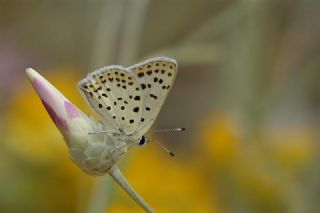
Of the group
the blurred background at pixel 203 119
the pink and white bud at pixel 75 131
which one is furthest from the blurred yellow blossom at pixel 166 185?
the pink and white bud at pixel 75 131

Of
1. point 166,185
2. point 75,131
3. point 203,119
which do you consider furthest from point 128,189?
point 203,119

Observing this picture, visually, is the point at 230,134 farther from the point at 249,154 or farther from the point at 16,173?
the point at 16,173

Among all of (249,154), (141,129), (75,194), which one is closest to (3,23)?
(75,194)

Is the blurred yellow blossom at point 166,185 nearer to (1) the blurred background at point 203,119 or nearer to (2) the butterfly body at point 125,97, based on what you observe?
(1) the blurred background at point 203,119

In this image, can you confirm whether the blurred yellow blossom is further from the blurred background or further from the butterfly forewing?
the butterfly forewing

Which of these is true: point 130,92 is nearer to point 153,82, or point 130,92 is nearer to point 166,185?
point 153,82

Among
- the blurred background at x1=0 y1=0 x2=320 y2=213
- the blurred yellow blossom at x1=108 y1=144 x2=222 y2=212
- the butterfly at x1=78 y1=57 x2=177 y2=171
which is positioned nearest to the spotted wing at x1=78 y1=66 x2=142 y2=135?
the butterfly at x1=78 y1=57 x2=177 y2=171
